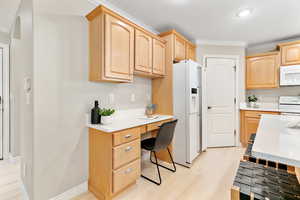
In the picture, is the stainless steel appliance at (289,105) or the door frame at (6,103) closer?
the door frame at (6,103)

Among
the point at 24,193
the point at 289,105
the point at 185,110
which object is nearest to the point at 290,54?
the point at 289,105

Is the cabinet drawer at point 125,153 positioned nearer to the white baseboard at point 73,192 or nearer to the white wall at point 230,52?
the white baseboard at point 73,192

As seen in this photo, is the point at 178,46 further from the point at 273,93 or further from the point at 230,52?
the point at 273,93

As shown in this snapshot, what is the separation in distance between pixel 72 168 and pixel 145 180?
0.97 meters

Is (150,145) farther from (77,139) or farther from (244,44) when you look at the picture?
(244,44)

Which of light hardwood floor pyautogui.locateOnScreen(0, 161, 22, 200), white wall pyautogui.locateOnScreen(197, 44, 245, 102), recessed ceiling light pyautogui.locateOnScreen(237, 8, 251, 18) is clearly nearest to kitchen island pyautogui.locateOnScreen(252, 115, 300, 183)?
recessed ceiling light pyautogui.locateOnScreen(237, 8, 251, 18)

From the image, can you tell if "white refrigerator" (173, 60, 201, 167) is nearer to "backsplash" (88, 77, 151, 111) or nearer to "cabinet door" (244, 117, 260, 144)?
"backsplash" (88, 77, 151, 111)

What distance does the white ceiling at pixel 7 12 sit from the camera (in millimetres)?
1937

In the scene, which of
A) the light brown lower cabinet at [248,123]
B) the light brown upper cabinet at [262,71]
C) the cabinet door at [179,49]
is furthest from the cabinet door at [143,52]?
the light brown upper cabinet at [262,71]

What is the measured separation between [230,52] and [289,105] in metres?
1.67

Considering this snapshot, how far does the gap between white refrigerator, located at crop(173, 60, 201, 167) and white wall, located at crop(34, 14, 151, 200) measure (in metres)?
1.33

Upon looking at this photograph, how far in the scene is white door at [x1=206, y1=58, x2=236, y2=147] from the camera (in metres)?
3.43

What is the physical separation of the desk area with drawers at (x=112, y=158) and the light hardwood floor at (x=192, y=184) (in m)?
0.17

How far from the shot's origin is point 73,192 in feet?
5.64
